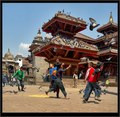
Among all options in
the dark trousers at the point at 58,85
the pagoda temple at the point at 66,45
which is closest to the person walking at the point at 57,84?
the dark trousers at the point at 58,85

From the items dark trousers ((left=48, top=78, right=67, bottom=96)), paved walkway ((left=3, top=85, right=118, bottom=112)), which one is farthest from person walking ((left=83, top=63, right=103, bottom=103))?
dark trousers ((left=48, top=78, right=67, bottom=96))

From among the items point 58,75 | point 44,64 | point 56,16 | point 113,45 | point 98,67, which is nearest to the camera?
point 98,67

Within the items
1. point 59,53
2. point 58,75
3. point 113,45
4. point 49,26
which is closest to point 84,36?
point 113,45

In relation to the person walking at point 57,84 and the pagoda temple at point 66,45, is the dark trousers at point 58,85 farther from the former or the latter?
the pagoda temple at point 66,45

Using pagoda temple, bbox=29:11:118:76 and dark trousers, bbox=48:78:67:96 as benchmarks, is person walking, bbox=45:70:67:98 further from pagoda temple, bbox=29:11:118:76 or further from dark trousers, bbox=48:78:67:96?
pagoda temple, bbox=29:11:118:76

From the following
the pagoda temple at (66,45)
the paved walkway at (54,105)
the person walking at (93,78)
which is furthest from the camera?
the pagoda temple at (66,45)

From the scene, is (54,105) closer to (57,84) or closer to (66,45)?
(57,84)

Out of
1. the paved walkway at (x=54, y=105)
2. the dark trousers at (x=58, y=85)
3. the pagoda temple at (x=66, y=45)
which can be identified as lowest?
the paved walkway at (x=54, y=105)

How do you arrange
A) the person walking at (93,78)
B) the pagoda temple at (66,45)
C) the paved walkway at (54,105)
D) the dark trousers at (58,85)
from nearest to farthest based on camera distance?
the paved walkway at (54,105) < the person walking at (93,78) < the dark trousers at (58,85) < the pagoda temple at (66,45)

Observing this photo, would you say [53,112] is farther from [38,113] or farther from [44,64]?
[44,64]

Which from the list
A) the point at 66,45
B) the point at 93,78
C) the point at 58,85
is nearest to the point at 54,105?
the point at 93,78

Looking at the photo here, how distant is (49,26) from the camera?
103 ft

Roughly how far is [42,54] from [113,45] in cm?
1236

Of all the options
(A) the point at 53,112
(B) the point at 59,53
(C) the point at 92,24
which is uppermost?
(C) the point at 92,24
